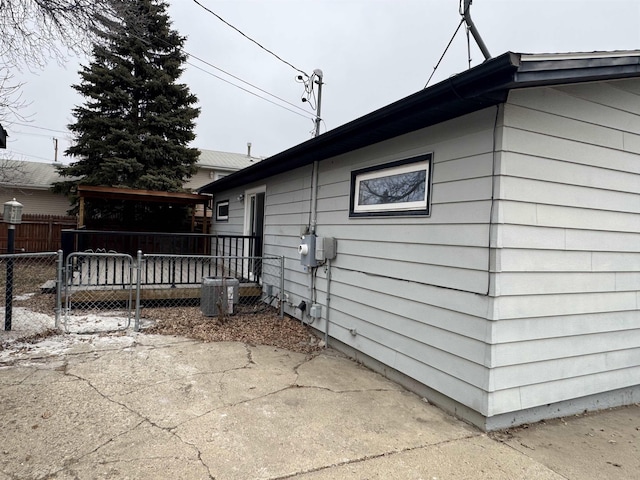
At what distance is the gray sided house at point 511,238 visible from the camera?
2.87 m

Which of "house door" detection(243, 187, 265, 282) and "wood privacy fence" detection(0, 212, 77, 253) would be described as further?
"wood privacy fence" detection(0, 212, 77, 253)

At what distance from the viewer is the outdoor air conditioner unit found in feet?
19.5

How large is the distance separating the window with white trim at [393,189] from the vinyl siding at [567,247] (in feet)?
2.75

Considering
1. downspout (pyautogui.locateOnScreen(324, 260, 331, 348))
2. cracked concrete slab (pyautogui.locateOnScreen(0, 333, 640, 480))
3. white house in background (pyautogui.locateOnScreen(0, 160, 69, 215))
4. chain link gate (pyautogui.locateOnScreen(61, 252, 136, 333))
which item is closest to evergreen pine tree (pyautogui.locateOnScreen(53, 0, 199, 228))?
white house in background (pyautogui.locateOnScreen(0, 160, 69, 215))

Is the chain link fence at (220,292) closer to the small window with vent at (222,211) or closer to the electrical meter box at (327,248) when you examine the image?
the electrical meter box at (327,248)

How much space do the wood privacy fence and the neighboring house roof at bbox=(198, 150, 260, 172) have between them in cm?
712

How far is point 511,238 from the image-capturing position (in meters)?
2.88

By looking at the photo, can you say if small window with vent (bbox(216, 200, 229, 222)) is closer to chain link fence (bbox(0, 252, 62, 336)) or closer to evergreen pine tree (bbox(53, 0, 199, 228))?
evergreen pine tree (bbox(53, 0, 199, 228))

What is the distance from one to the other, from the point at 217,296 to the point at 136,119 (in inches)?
462

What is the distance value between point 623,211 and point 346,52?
10.5 m

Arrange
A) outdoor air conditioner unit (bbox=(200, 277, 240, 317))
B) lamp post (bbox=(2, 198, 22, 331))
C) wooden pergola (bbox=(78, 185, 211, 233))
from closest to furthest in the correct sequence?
lamp post (bbox=(2, 198, 22, 331)), outdoor air conditioner unit (bbox=(200, 277, 240, 317)), wooden pergola (bbox=(78, 185, 211, 233))

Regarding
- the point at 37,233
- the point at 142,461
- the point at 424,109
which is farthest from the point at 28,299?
the point at 37,233

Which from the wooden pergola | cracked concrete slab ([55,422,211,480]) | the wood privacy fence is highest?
the wooden pergola

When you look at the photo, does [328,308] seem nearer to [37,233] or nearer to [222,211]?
[222,211]
